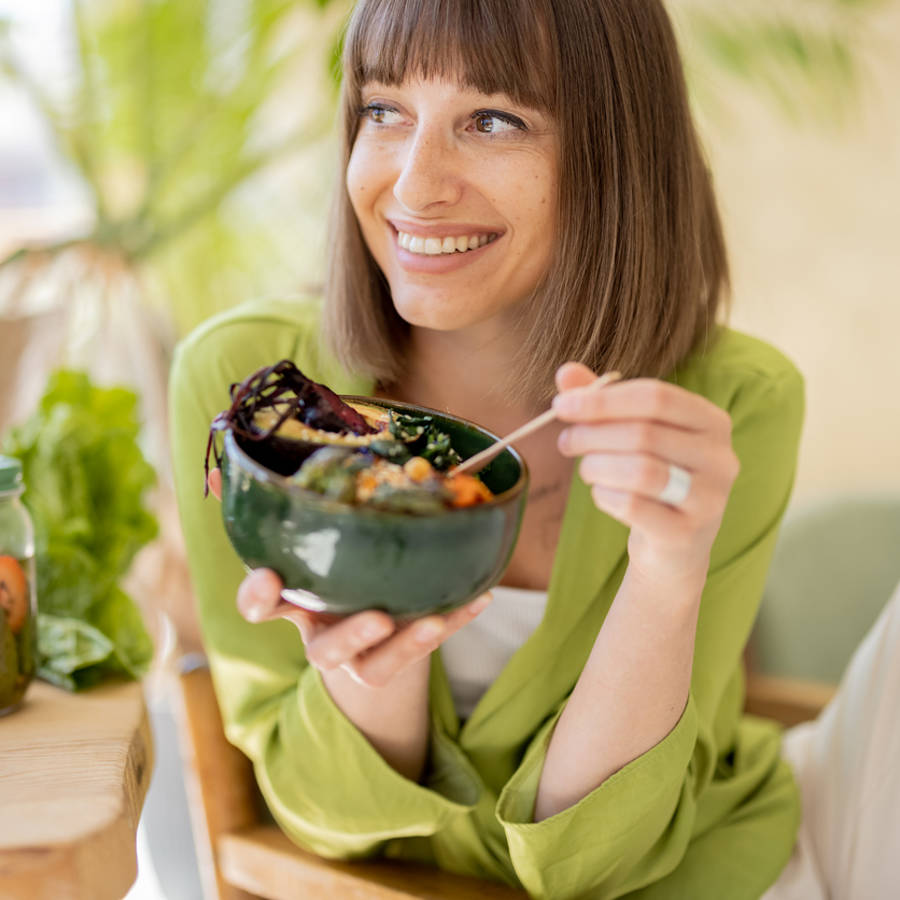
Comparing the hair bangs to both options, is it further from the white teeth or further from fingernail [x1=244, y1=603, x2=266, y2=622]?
fingernail [x1=244, y1=603, x2=266, y2=622]

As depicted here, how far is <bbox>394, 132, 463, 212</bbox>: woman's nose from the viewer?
0.94 meters

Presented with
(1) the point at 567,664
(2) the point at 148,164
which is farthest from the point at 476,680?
(2) the point at 148,164

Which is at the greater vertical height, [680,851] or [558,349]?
[558,349]

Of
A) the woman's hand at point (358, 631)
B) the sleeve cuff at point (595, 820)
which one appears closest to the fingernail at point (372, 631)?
the woman's hand at point (358, 631)

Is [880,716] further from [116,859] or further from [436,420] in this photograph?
[116,859]

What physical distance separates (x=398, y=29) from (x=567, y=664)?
0.69 meters

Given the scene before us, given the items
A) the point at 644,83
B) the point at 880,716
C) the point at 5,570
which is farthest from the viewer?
the point at 880,716

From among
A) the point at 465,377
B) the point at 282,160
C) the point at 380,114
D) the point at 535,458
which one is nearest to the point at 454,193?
the point at 380,114

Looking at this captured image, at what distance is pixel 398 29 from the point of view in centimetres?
95

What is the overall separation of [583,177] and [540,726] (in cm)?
61

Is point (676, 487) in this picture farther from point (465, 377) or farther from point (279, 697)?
point (279, 697)

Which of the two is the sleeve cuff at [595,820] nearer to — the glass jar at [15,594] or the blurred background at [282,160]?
the glass jar at [15,594]

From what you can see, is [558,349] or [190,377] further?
[190,377]

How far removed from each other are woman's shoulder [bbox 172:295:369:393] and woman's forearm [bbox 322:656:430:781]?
1.14 ft
